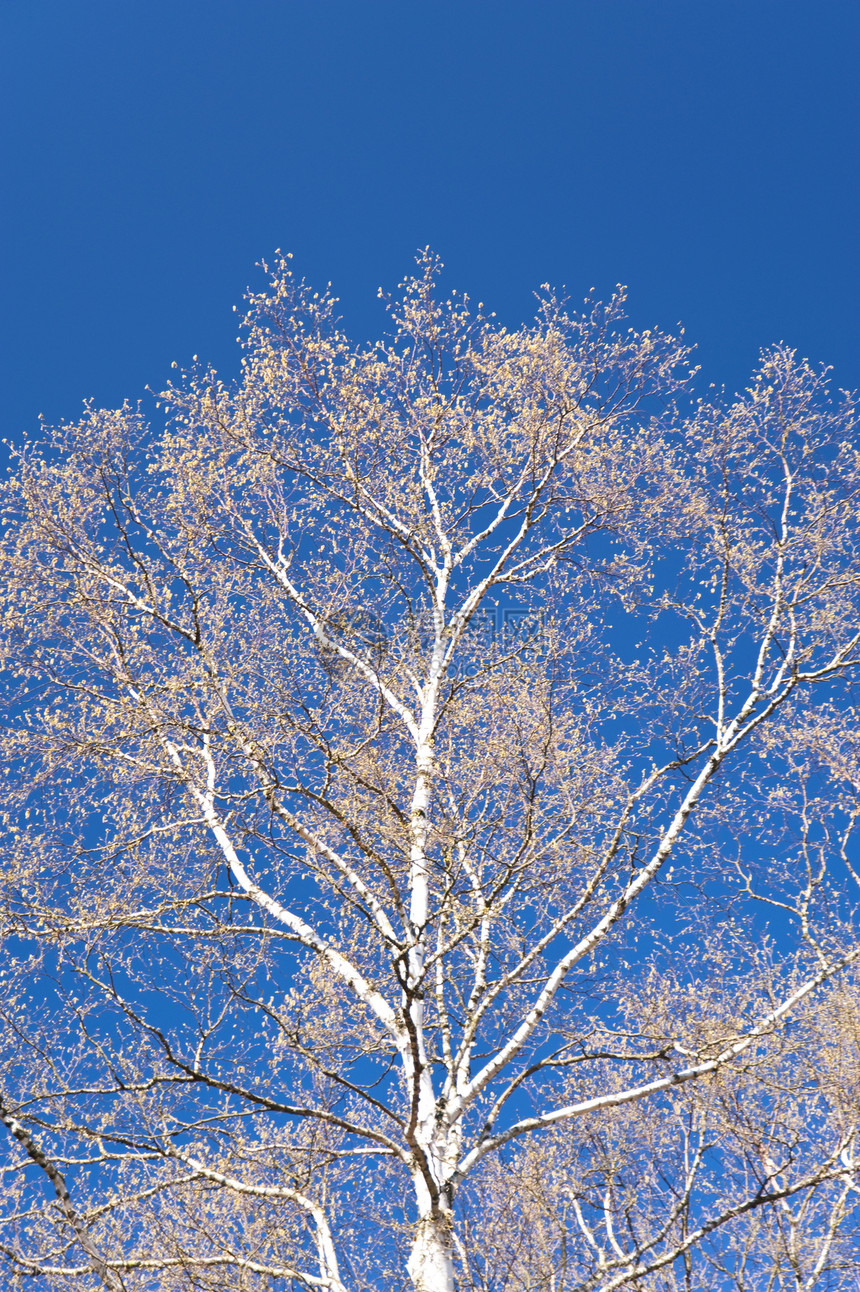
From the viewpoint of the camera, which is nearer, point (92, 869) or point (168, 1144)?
point (168, 1144)

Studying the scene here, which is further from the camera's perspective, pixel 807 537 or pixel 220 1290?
pixel 807 537

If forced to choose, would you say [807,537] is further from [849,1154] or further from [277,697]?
[849,1154]

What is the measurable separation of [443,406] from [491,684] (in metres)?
3.89

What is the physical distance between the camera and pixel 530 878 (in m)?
6.84

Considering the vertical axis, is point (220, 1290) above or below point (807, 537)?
below

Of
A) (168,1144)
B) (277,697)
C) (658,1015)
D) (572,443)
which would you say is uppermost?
(572,443)

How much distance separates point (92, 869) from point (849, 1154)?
24.7ft

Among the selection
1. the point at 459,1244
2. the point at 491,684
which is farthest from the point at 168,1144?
the point at 459,1244

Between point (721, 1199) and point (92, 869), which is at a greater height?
point (92, 869)

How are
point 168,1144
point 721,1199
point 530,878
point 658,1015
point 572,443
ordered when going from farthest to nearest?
point 721,1199, point 572,443, point 658,1015, point 530,878, point 168,1144

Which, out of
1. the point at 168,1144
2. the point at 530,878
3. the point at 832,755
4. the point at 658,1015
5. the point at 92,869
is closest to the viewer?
the point at 168,1144

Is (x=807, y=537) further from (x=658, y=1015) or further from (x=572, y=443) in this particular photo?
(x=658, y=1015)

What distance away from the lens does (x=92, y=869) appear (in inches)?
287

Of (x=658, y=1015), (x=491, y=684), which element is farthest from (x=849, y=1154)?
(x=491, y=684)
